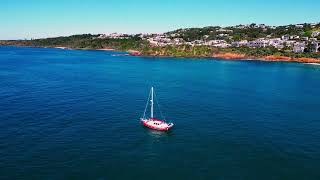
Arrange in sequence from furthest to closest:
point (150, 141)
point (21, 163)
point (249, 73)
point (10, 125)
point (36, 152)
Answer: point (249, 73)
point (10, 125)
point (150, 141)
point (36, 152)
point (21, 163)

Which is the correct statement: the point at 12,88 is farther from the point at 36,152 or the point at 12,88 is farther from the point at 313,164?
the point at 313,164

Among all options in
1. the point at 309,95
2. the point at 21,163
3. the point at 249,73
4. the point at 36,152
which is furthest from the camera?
the point at 249,73

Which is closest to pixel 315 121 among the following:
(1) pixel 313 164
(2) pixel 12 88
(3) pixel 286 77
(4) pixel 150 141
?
(1) pixel 313 164

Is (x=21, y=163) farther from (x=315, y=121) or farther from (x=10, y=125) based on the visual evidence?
(x=315, y=121)

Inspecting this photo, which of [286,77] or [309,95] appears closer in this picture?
[309,95]

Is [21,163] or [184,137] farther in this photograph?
[184,137]

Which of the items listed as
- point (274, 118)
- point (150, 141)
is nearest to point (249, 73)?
point (274, 118)
